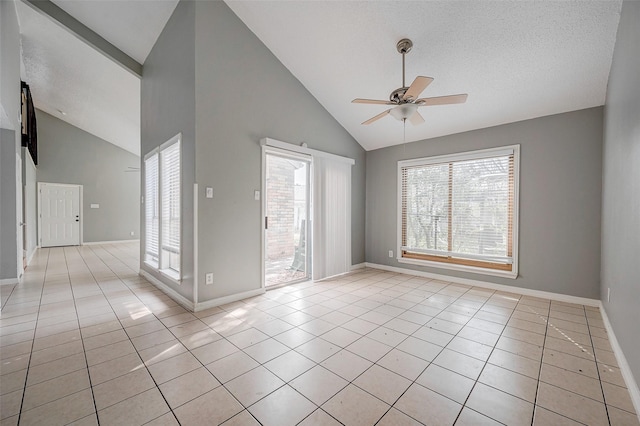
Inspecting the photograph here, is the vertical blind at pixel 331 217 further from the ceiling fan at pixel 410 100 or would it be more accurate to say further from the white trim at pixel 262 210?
the ceiling fan at pixel 410 100

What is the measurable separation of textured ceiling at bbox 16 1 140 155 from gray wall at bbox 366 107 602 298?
21.9ft

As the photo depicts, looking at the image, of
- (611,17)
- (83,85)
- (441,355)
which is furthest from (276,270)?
(83,85)

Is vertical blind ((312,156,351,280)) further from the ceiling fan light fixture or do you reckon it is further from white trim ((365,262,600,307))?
the ceiling fan light fixture

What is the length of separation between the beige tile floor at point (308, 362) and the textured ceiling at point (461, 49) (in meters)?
2.75

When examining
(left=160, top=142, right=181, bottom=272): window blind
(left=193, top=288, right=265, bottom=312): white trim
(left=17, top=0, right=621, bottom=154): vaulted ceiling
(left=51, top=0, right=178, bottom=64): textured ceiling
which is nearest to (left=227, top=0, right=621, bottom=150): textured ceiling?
(left=17, top=0, right=621, bottom=154): vaulted ceiling

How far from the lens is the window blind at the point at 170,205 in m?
3.70

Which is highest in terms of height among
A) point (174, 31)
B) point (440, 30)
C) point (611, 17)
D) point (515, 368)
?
point (174, 31)

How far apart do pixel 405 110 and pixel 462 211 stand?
2.52 meters

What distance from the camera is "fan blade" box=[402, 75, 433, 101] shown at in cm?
233

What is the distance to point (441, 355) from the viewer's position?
7.55 ft

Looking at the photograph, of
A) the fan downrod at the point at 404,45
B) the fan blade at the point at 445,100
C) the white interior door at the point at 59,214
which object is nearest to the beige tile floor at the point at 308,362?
the fan blade at the point at 445,100

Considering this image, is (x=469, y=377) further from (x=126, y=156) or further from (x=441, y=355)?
(x=126, y=156)

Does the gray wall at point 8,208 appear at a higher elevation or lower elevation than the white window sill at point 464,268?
higher

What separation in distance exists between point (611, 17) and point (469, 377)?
3.42m
